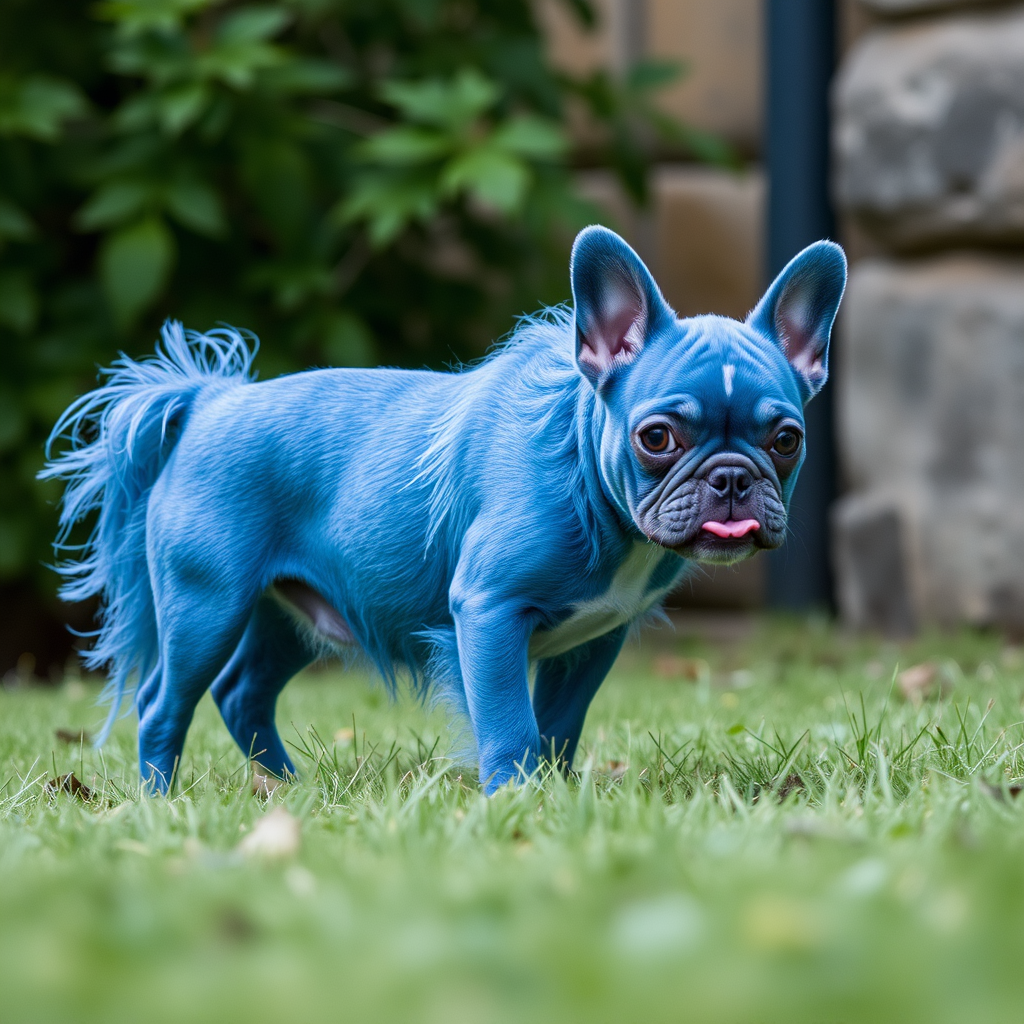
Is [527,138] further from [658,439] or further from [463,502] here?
[658,439]

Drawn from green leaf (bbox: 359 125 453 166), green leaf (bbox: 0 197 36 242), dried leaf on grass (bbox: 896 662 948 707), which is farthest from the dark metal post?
green leaf (bbox: 0 197 36 242)

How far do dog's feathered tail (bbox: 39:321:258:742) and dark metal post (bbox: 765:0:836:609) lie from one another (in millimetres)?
3558

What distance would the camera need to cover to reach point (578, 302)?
2369mm

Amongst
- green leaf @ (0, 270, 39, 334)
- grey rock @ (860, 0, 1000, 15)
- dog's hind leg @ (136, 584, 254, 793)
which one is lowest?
dog's hind leg @ (136, 584, 254, 793)

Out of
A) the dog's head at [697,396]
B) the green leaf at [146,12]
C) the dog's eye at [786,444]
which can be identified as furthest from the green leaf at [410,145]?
the dog's eye at [786,444]

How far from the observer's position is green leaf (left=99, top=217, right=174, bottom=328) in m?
5.07

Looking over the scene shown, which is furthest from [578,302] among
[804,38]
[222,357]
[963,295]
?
[804,38]

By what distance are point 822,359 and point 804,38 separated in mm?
4011

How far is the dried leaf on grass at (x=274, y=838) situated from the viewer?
1.84 metres

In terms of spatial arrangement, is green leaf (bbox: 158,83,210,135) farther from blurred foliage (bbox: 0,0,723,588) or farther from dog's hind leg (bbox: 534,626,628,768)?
dog's hind leg (bbox: 534,626,628,768)

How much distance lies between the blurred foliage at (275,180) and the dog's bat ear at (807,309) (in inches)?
97.0

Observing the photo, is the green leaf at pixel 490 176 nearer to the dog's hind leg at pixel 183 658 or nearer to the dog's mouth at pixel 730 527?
the dog's hind leg at pixel 183 658

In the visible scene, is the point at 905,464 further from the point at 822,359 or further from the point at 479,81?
the point at 822,359

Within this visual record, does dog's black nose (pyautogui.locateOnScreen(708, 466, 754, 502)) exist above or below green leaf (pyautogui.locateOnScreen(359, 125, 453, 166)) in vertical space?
below
